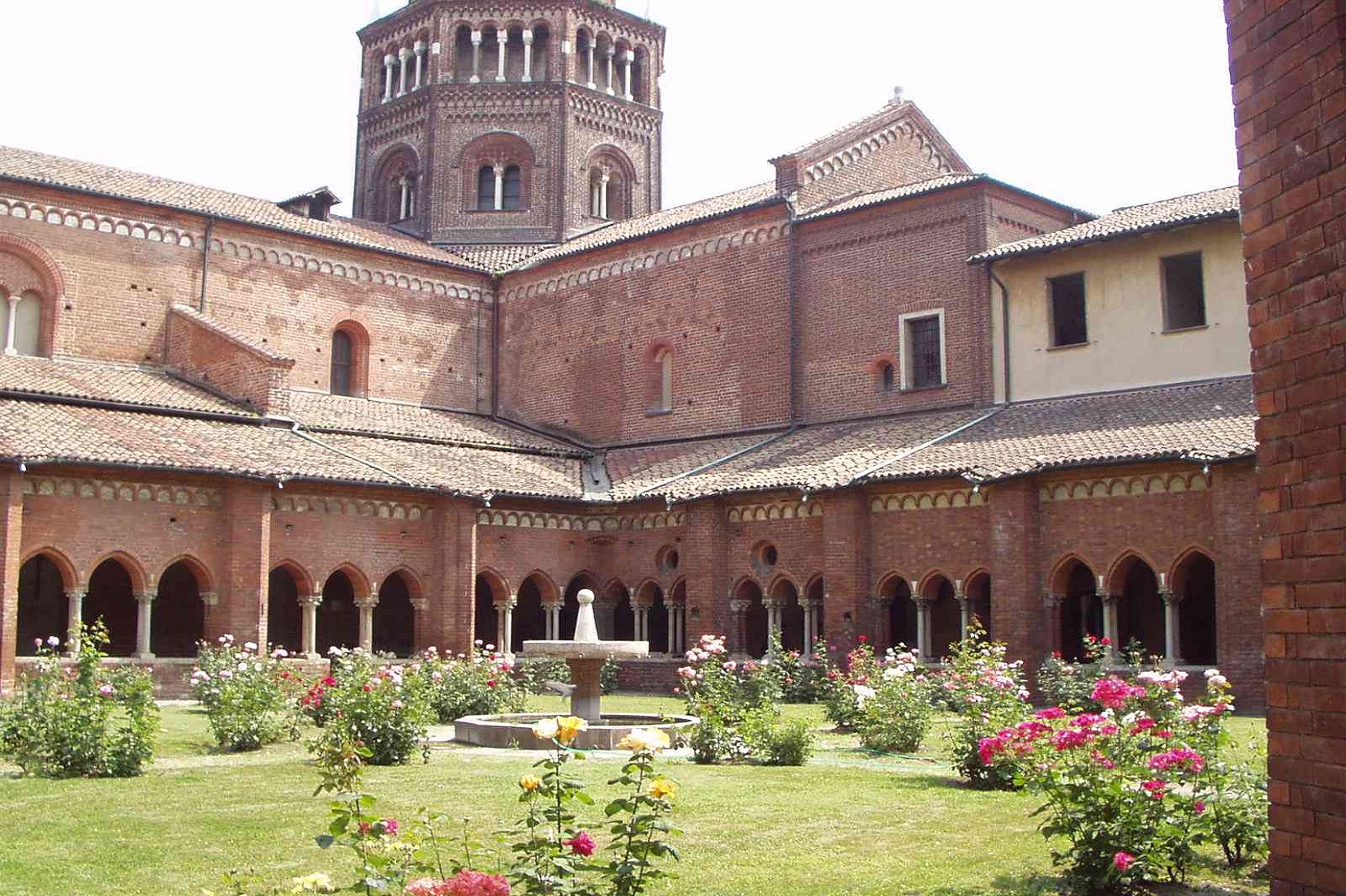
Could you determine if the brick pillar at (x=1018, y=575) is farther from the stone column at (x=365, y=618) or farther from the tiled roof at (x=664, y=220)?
the stone column at (x=365, y=618)

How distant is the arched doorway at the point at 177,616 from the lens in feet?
94.8

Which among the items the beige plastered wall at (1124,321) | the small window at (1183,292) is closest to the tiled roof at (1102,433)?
the beige plastered wall at (1124,321)

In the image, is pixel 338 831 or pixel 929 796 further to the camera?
pixel 929 796

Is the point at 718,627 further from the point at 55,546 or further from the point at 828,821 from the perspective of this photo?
the point at 828,821

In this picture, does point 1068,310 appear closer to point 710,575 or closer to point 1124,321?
point 1124,321

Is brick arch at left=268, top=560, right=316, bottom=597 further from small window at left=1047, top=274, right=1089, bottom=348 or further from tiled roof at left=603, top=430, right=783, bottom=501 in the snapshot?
small window at left=1047, top=274, right=1089, bottom=348

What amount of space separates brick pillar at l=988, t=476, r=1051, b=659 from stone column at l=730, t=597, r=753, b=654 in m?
5.86

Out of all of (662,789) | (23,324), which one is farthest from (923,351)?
(662,789)

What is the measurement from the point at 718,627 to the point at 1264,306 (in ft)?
75.3

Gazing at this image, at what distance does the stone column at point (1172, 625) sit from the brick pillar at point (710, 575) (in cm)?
873

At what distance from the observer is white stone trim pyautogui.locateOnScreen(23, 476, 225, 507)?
23.9 m

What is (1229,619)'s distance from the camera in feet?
70.3

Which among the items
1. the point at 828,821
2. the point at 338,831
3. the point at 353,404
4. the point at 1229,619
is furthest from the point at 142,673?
the point at 353,404

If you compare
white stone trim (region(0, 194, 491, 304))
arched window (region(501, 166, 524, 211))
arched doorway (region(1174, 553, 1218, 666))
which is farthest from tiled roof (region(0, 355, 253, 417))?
arched doorway (region(1174, 553, 1218, 666))
